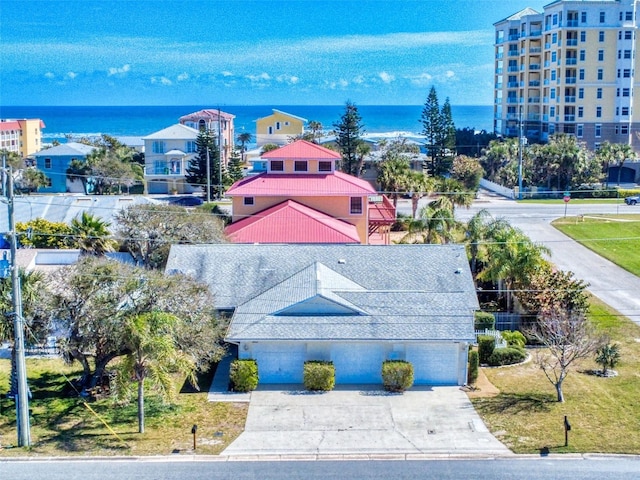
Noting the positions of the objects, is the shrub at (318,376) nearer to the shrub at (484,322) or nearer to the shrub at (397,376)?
the shrub at (397,376)

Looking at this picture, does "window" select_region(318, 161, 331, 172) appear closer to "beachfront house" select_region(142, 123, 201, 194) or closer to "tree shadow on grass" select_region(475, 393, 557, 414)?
"tree shadow on grass" select_region(475, 393, 557, 414)

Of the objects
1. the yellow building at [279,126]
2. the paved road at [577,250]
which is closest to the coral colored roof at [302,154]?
the paved road at [577,250]

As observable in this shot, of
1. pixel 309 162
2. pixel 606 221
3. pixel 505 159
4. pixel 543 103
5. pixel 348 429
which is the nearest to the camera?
pixel 348 429

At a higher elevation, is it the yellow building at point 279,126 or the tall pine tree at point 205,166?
the yellow building at point 279,126

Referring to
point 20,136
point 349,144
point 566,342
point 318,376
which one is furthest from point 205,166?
point 20,136

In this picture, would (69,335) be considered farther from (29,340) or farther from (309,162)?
(309,162)

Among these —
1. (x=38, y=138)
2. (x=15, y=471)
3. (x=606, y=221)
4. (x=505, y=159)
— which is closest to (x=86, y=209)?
(x=15, y=471)
